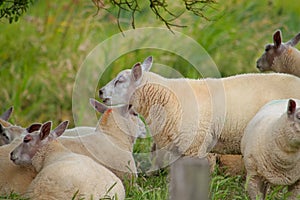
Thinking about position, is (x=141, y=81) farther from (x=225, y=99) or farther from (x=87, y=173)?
(x=87, y=173)

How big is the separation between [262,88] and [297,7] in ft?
18.8

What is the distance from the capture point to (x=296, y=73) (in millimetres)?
8406

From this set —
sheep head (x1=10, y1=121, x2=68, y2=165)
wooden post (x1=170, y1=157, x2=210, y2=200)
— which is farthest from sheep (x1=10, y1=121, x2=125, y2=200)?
wooden post (x1=170, y1=157, x2=210, y2=200)

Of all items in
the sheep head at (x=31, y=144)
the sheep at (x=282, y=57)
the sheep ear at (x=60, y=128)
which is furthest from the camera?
the sheep at (x=282, y=57)

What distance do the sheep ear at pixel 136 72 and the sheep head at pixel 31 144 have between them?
0.79m

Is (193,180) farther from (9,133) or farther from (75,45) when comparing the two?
(75,45)

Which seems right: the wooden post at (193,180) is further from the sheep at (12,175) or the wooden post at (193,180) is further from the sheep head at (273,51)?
the sheep head at (273,51)

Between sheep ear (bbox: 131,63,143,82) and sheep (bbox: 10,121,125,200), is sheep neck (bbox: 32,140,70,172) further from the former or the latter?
sheep ear (bbox: 131,63,143,82)

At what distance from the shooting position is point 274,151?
642cm

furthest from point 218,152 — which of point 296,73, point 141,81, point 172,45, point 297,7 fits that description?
point 297,7

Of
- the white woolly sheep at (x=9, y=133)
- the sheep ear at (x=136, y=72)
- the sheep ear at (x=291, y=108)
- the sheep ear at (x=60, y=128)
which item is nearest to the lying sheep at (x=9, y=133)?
the white woolly sheep at (x=9, y=133)

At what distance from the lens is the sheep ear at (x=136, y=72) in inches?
290

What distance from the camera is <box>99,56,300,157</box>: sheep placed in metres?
7.34

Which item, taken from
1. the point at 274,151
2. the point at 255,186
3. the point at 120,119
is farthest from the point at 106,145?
the point at 274,151
